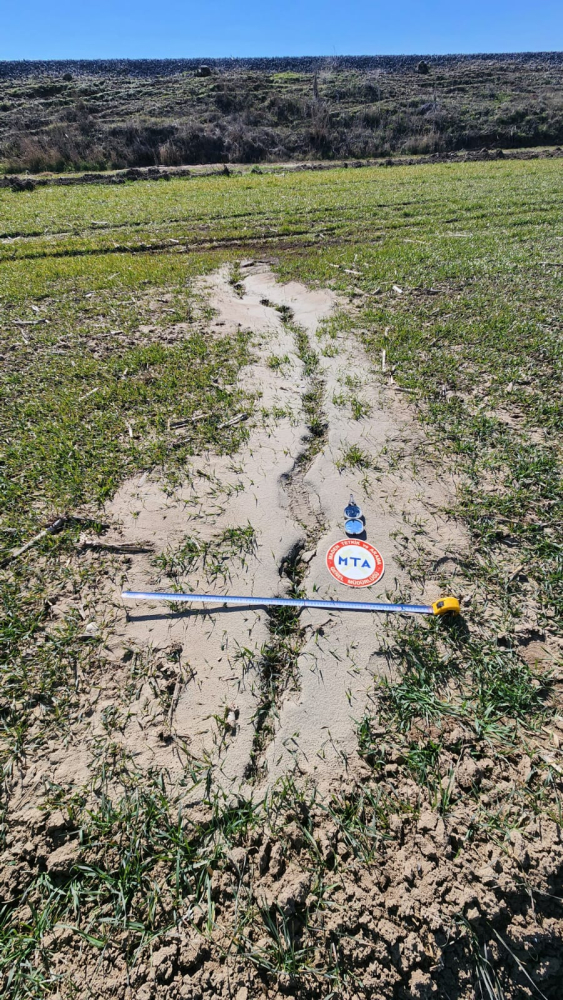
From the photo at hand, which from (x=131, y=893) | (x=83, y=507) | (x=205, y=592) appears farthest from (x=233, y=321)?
(x=131, y=893)

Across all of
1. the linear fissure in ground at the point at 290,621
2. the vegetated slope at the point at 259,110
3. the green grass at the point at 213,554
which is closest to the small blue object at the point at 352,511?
the linear fissure in ground at the point at 290,621

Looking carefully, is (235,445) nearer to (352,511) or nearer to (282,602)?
(352,511)

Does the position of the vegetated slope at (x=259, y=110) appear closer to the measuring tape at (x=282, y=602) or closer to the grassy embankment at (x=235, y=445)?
the grassy embankment at (x=235, y=445)

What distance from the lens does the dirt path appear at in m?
Result: 2.16

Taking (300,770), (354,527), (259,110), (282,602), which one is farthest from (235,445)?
(259,110)

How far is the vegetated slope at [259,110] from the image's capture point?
24359 mm

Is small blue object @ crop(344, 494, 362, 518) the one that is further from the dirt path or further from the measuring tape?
the measuring tape

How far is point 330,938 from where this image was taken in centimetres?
161

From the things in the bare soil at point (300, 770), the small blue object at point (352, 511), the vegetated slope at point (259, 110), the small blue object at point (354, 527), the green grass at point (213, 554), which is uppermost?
the vegetated slope at point (259, 110)

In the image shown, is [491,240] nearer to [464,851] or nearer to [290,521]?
[290,521]

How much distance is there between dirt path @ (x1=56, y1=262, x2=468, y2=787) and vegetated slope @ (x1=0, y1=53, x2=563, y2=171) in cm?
2572

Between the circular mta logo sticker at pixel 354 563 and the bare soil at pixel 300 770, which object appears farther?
the circular mta logo sticker at pixel 354 563

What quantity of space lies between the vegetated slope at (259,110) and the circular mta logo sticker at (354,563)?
27029 mm

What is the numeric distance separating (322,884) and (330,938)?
153mm
